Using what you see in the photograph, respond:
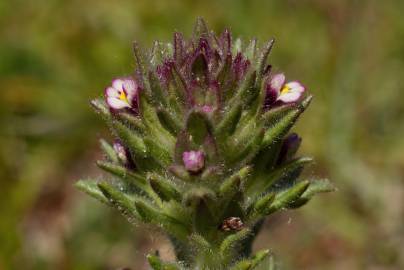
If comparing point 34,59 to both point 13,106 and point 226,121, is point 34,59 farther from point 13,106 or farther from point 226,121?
point 226,121

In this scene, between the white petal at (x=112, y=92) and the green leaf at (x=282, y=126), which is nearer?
the green leaf at (x=282, y=126)

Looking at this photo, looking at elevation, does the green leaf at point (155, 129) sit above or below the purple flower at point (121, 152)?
below

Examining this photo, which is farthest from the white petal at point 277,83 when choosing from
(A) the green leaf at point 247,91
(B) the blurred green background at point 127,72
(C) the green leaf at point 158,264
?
(B) the blurred green background at point 127,72

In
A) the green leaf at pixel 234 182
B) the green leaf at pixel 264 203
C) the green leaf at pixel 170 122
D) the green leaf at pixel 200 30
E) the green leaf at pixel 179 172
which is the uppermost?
the green leaf at pixel 200 30

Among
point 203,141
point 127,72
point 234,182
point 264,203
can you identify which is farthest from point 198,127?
point 127,72

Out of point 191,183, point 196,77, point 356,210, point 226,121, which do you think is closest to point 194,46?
point 196,77

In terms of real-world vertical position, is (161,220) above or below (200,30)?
below

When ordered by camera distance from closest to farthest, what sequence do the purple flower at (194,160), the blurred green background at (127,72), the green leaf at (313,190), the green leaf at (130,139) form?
the purple flower at (194,160) < the green leaf at (130,139) < the green leaf at (313,190) < the blurred green background at (127,72)

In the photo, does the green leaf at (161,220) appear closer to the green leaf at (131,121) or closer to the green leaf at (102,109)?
the green leaf at (131,121)

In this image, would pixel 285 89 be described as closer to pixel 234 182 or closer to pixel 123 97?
pixel 234 182
